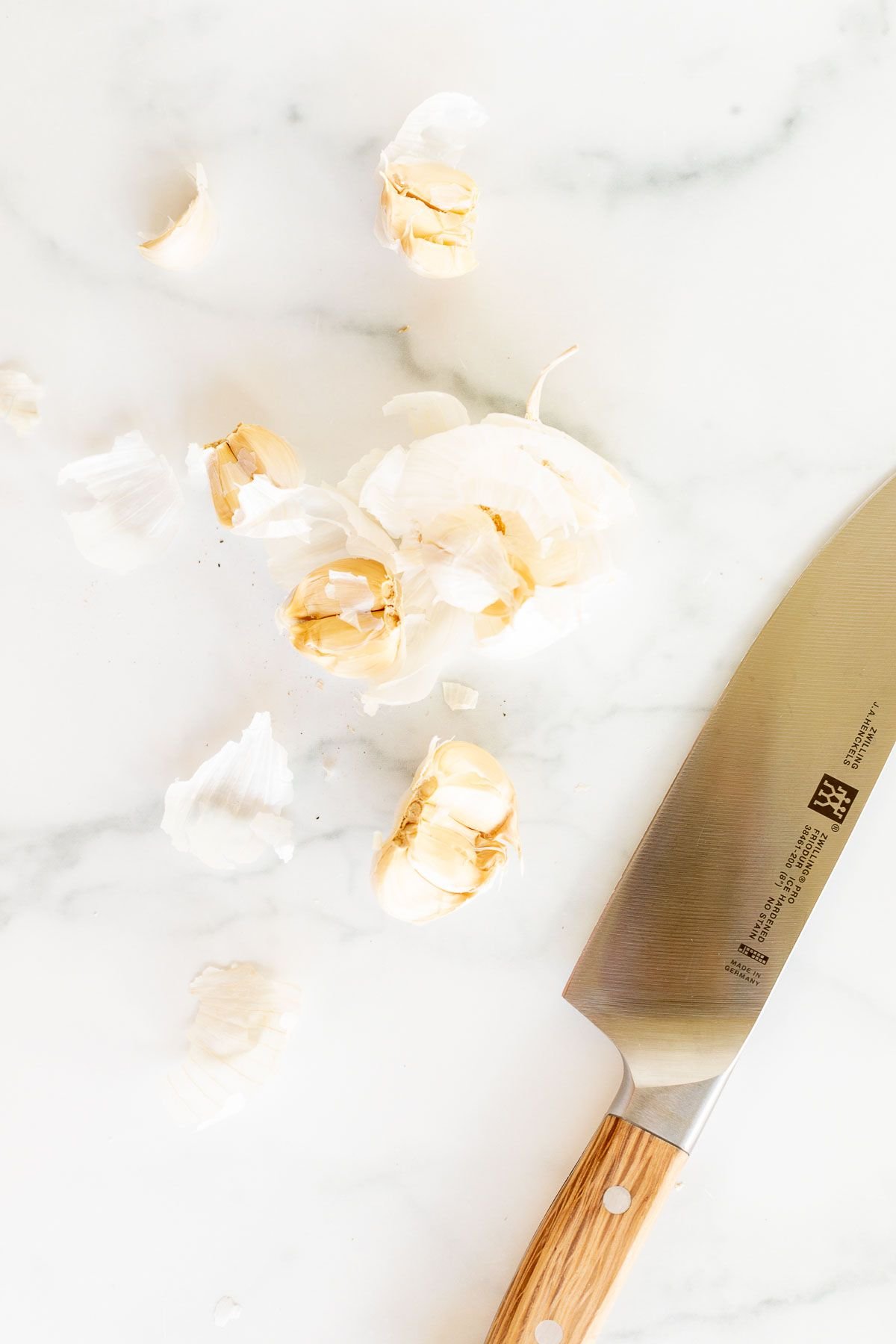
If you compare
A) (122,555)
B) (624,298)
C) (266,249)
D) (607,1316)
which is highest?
(624,298)

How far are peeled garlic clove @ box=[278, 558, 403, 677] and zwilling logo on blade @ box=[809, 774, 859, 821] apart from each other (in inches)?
13.0

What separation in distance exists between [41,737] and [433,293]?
0.47m

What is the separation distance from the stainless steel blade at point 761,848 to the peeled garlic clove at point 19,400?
60 cm

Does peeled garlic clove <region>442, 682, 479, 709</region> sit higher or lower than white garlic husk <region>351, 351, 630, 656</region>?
lower

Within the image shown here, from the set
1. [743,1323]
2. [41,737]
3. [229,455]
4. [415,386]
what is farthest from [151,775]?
[743,1323]

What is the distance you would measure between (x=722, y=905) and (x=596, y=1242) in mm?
263

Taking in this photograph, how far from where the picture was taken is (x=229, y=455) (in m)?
0.70

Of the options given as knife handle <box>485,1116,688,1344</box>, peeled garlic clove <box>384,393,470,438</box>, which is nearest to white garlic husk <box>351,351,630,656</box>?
peeled garlic clove <box>384,393,470,438</box>

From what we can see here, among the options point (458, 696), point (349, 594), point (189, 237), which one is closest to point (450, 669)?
point (458, 696)

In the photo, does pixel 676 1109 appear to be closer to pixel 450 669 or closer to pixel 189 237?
pixel 450 669

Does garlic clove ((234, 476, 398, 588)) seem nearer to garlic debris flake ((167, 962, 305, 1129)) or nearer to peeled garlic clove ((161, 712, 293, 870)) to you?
peeled garlic clove ((161, 712, 293, 870))

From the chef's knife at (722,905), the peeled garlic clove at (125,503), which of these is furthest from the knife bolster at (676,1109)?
the peeled garlic clove at (125,503)

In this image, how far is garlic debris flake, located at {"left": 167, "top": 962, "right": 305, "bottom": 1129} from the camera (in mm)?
752

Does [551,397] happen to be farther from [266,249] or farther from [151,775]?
[151,775]
